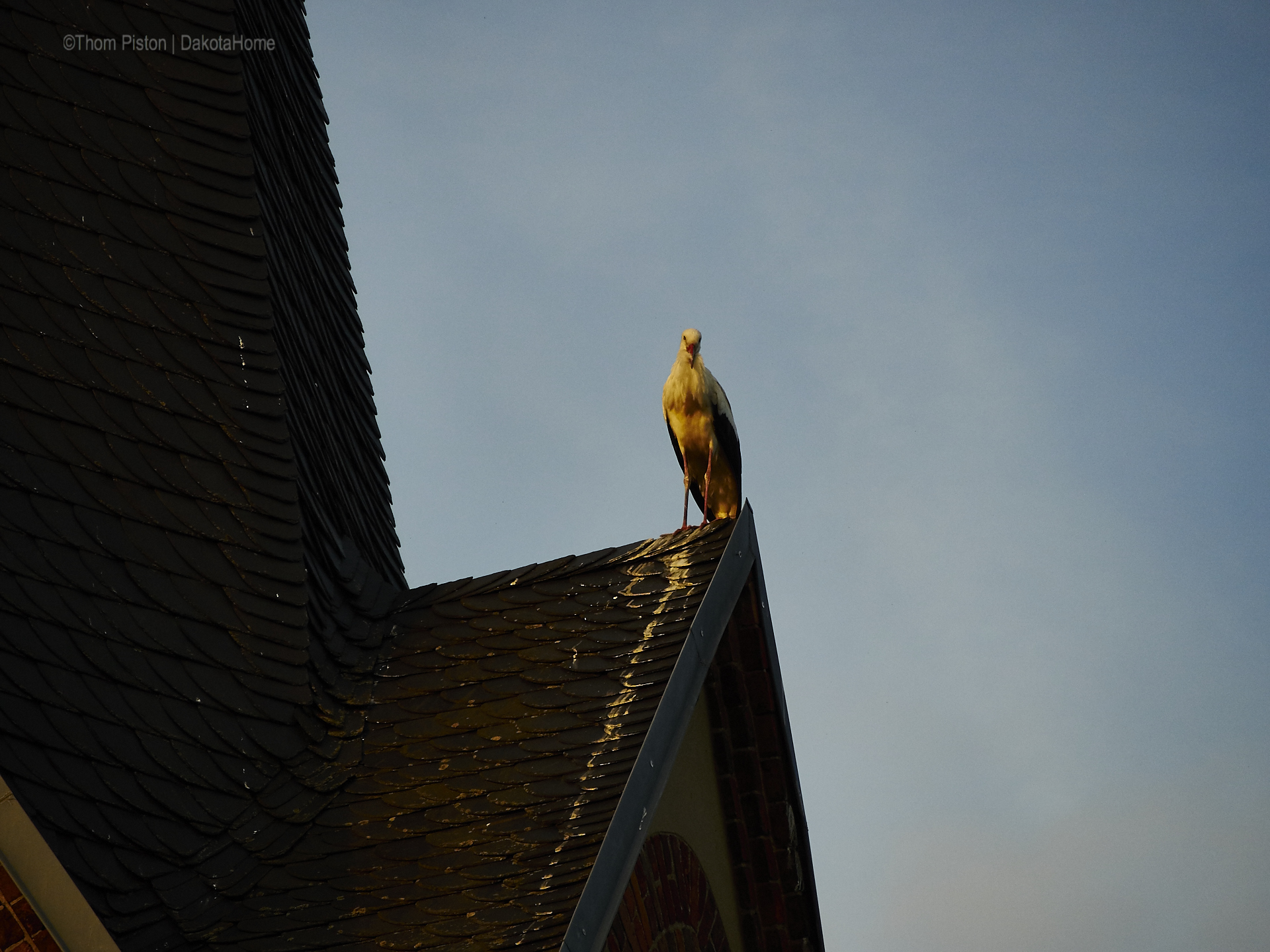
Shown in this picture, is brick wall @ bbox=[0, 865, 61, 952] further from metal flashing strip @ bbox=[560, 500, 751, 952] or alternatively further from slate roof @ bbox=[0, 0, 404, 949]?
metal flashing strip @ bbox=[560, 500, 751, 952]

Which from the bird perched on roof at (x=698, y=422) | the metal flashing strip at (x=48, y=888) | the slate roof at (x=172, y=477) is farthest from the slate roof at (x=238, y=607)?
the bird perched on roof at (x=698, y=422)

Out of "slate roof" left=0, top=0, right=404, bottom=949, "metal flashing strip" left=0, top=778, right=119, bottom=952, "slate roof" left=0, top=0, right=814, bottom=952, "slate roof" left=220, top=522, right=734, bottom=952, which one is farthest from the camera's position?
"slate roof" left=0, top=0, right=404, bottom=949

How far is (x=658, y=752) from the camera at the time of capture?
5.19 m

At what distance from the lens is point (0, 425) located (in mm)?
5875

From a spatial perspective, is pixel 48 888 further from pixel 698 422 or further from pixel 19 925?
pixel 698 422

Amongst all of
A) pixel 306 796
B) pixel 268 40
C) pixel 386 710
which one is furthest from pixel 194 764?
pixel 268 40

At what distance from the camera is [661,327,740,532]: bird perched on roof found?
8.53m

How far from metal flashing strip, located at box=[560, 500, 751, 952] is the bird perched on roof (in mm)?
2043

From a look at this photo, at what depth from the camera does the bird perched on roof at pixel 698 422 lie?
8.53 metres

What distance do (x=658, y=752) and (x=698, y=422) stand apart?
3620 millimetres

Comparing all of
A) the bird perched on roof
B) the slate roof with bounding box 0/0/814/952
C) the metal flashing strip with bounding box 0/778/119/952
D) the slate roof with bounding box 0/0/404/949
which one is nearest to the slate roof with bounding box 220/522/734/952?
the slate roof with bounding box 0/0/814/952

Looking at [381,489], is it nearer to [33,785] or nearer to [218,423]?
[218,423]

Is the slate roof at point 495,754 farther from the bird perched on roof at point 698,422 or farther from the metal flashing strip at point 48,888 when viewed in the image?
the bird perched on roof at point 698,422

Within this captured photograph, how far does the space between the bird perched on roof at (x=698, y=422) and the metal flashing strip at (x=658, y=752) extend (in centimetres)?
204
